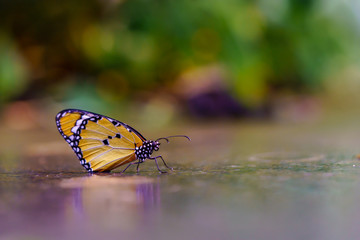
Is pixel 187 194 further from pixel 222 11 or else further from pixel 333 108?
pixel 333 108

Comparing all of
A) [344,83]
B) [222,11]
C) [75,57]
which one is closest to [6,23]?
[75,57]

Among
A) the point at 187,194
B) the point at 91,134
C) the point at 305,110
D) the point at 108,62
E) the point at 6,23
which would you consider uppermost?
the point at 6,23

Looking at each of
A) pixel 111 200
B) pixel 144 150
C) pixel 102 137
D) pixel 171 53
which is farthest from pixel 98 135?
pixel 171 53

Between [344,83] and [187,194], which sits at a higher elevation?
[344,83]

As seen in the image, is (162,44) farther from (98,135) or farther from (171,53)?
(98,135)

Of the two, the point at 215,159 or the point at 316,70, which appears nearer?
the point at 215,159

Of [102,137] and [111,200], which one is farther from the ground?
[102,137]

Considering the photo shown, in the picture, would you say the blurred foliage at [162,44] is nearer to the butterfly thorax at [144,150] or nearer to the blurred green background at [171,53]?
the blurred green background at [171,53]
